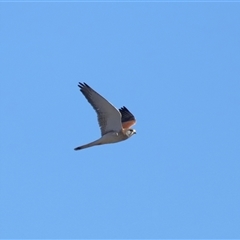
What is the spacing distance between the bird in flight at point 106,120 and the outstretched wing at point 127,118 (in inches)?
34.1

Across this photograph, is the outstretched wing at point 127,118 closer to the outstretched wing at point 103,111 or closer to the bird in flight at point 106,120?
the bird in flight at point 106,120

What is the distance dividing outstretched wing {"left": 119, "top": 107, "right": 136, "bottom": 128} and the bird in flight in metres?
0.87

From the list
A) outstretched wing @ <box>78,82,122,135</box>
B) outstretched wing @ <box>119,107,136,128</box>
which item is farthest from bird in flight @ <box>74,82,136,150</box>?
outstretched wing @ <box>119,107,136,128</box>

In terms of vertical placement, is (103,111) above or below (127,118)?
below

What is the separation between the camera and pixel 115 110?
2581cm

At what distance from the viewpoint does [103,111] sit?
26016 millimetres

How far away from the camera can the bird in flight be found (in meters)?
25.6

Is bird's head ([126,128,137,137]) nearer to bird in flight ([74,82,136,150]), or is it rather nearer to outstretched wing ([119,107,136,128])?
bird in flight ([74,82,136,150])

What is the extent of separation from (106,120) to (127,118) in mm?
2662

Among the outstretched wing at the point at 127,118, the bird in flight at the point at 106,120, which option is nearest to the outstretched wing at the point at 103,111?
the bird in flight at the point at 106,120

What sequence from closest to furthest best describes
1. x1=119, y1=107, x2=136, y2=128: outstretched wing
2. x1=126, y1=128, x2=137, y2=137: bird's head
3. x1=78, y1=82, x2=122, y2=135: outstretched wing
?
x1=78, y1=82, x2=122, y2=135: outstretched wing, x1=126, y1=128, x2=137, y2=137: bird's head, x1=119, y1=107, x2=136, y2=128: outstretched wing

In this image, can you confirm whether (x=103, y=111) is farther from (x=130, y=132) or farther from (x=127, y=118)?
(x=127, y=118)

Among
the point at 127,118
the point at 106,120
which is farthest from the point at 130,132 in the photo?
the point at 127,118

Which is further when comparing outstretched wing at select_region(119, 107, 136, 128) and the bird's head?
outstretched wing at select_region(119, 107, 136, 128)
